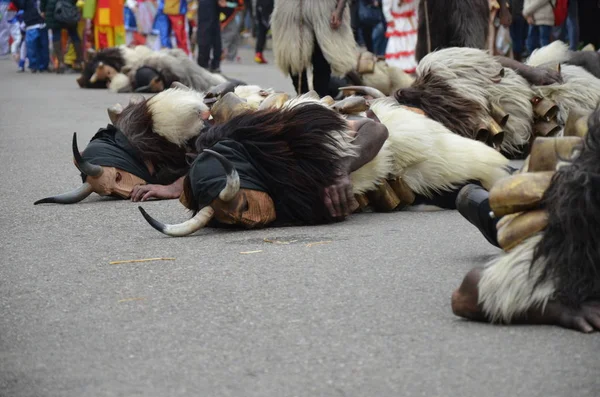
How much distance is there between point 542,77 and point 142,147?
287 centimetres

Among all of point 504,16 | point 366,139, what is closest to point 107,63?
point 504,16

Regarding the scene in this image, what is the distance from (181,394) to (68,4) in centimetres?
1885

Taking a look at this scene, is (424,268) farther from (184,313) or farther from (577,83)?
(577,83)

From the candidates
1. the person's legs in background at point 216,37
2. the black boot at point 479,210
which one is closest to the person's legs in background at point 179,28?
the person's legs in background at point 216,37

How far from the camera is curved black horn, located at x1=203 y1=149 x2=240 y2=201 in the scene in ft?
18.1

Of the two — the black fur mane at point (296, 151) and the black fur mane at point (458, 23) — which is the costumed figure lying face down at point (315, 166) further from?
the black fur mane at point (458, 23)

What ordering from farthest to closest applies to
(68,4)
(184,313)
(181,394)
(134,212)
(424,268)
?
1. (68,4)
2. (134,212)
3. (424,268)
4. (184,313)
5. (181,394)

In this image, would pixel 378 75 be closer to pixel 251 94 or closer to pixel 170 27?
pixel 251 94

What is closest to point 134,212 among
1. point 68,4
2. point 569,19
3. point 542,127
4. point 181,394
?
point 542,127

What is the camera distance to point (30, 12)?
2228 cm

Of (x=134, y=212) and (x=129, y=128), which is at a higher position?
(x=129, y=128)

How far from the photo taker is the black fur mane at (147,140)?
6930mm

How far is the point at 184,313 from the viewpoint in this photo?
4.31 metres

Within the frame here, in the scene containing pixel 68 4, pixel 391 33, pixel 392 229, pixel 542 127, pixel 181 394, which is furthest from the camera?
pixel 68 4
